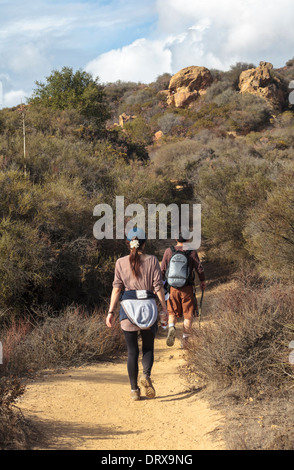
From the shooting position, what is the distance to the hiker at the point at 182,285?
6.71m

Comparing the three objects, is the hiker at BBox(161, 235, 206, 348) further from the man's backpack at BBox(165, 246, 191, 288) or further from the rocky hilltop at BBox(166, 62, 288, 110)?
the rocky hilltop at BBox(166, 62, 288, 110)

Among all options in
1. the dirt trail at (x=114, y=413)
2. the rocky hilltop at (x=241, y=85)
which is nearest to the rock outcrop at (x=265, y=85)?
the rocky hilltop at (x=241, y=85)

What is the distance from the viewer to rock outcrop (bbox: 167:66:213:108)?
44.4 m

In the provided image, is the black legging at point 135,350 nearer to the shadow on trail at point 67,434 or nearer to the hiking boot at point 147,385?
the hiking boot at point 147,385

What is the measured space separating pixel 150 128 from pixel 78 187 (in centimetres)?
2789

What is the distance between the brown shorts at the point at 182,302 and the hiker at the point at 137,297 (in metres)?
1.88

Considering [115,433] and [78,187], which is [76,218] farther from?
[115,433]

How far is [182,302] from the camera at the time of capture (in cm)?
693

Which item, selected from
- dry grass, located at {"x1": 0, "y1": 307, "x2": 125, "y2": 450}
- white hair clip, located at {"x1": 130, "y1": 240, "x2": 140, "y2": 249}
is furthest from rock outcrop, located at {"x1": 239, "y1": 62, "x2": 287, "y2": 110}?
white hair clip, located at {"x1": 130, "y1": 240, "x2": 140, "y2": 249}

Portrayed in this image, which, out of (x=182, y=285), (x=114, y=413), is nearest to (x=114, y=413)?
(x=114, y=413)

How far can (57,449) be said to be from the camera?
3918mm

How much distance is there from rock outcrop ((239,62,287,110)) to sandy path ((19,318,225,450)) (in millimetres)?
39279

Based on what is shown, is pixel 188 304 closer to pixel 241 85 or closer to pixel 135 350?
pixel 135 350

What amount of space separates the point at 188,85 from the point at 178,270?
42340mm
